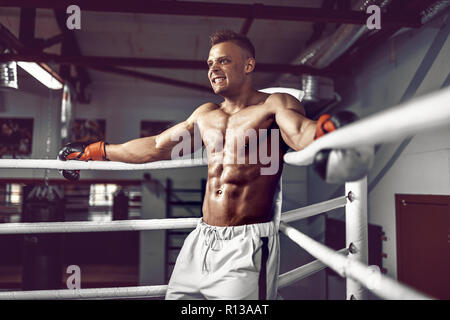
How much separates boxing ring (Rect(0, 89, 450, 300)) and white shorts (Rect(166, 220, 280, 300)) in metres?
0.07

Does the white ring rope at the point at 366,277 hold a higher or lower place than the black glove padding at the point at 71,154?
lower

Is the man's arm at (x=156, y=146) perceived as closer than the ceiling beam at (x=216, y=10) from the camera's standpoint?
Yes

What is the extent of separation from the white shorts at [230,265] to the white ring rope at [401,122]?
2.19ft

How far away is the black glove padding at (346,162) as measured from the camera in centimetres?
76

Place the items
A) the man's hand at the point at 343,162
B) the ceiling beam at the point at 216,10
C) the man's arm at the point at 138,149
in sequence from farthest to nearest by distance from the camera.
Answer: the ceiling beam at the point at 216,10 < the man's arm at the point at 138,149 < the man's hand at the point at 343,162

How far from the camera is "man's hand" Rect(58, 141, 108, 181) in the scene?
1.59m

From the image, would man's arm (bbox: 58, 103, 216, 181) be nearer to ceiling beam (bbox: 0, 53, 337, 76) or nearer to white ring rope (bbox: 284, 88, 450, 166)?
white ring rope (bbox: 284, 88, 450, 166)

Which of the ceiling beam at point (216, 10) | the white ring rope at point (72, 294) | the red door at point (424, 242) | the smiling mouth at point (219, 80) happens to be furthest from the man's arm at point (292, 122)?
the red door at point (424, 242)

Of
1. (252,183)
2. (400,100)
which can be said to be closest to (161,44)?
(400,100)

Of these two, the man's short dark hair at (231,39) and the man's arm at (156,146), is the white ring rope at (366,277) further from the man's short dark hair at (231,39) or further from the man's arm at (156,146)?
the man's short dark hair at (231,39)

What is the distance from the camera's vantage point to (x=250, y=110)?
4.74ft

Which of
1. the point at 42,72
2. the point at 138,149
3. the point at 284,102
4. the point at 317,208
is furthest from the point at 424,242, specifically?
the point at 42,72

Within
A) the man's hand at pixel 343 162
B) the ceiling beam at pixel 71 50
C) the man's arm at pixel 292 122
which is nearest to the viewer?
the man's hand at pixel 343 162

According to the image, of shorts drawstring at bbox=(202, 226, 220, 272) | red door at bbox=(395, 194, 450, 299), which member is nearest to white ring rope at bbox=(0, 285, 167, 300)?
shorts drawstring at bbox=(202, 226, 220, 272)
